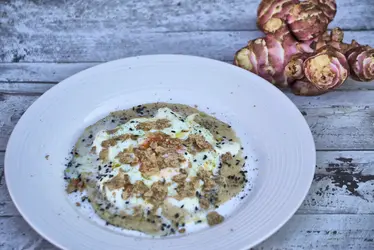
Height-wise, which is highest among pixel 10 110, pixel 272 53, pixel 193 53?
pixel 272 53

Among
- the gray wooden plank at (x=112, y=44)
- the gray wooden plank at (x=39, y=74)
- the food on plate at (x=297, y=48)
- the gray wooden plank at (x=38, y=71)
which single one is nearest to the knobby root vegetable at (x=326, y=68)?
the food on plate at (x=297, y=48)

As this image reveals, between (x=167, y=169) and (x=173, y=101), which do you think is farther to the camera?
(x=173, y=101)

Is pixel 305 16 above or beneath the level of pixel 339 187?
above

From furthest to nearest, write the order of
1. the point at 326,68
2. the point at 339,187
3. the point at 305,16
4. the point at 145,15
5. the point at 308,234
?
the point at 145,15, the point at 305,16, the point at 326,68, the point at 339,187, the point at 308,234

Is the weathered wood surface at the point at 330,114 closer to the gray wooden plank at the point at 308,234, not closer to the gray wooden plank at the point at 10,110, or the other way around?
the gray wooden plank at the point at 10,110

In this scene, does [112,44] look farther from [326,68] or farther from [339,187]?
[339,187]

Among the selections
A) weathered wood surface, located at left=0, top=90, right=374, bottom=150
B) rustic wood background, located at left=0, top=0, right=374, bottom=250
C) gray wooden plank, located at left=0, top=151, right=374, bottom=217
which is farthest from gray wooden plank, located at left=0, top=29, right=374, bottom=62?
gray wooden plank, located at left=0, top=151, right=374, bottom=217

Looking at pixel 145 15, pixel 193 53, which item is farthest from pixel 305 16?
pixel 145 15
